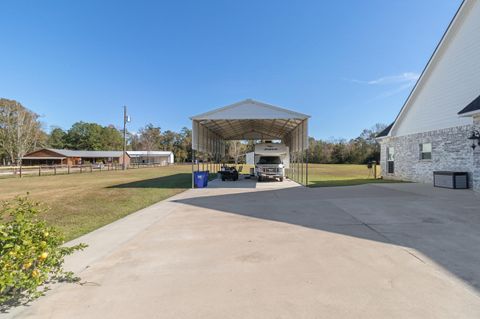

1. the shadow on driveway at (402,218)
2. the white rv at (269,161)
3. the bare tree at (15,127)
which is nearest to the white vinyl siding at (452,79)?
the shadow on driveway at (402,218)

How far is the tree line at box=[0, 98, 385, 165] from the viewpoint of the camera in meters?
55.3

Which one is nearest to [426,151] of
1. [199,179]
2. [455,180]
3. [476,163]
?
[455,180]

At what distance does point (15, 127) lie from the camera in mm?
55781

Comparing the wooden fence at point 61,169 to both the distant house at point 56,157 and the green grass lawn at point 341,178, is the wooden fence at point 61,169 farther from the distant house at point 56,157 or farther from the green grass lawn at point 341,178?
the green grass lawn at point 341,178

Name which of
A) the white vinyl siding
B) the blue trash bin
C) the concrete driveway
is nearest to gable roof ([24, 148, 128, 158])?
the blue trash bin

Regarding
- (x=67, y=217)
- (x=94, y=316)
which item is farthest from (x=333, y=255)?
(x=67, y=217)

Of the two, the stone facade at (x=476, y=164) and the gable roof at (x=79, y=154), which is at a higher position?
the gable roof at (x=79, y=154)

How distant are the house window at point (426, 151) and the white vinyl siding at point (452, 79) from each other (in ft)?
2.99

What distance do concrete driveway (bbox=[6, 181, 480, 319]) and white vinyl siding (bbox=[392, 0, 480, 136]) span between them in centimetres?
886

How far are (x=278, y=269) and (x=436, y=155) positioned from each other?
15426 mm

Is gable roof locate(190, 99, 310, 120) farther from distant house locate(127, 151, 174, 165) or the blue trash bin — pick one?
distant house locate(127, 151, 174, 165)

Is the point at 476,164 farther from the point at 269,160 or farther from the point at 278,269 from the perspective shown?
the point at 278,269

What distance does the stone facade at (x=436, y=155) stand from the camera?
505 inches

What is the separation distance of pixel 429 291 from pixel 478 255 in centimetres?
196
